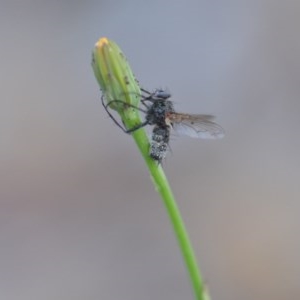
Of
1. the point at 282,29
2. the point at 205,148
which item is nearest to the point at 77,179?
the point at 205,148

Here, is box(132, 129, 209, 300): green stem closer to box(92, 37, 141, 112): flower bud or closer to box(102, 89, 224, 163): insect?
box(92, 37, 141, 112): flower bud

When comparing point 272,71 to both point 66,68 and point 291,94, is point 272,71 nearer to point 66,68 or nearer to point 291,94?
point 291,94

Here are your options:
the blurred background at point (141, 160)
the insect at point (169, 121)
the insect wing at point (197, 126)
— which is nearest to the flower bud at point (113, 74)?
the insect at point (169, 121)

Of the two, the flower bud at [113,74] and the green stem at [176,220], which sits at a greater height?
the flower bud at [113,74]

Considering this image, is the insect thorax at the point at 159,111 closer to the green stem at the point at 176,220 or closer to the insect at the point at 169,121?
the insect at the point at 169,121

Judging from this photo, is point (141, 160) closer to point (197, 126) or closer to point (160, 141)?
point (197, 126)

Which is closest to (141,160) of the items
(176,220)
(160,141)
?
(160,141)

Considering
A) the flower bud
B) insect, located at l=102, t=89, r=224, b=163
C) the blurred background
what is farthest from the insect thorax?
the blurred background

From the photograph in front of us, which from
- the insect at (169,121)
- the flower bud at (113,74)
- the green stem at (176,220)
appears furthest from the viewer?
the insect at (169,121)
